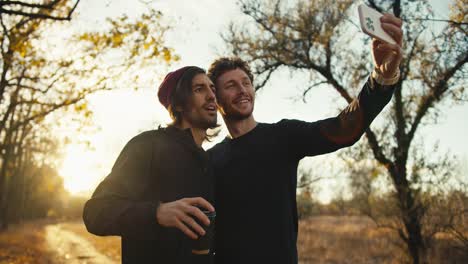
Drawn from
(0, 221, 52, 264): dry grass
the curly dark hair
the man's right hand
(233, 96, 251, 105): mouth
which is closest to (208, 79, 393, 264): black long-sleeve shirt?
(233, 96, 251, 105): mouth

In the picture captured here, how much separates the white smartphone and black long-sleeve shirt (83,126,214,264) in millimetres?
1072

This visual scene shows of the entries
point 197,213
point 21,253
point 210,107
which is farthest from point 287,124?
point 21,253

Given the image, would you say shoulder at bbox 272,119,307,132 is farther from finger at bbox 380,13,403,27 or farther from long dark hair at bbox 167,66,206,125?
finger at bbox 380,13,403,27

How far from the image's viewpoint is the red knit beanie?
8.68 feet

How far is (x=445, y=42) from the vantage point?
32.4ft

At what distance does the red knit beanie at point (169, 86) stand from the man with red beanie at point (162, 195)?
0.19 meters

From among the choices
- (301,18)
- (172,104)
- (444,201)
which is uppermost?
(301,18)

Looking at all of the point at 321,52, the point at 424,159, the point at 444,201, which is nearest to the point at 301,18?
the point at 321,52

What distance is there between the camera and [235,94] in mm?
3080

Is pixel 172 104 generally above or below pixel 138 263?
above

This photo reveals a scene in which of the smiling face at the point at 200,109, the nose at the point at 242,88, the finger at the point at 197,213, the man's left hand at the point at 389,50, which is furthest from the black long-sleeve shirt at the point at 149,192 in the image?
→ the man's left hand at the point at 389,50

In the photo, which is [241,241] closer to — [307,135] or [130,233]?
[307,135]

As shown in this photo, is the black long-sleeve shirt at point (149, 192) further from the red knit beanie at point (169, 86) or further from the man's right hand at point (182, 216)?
the red knit beanie at point (169, 86)

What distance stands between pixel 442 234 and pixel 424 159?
91.6 inches
